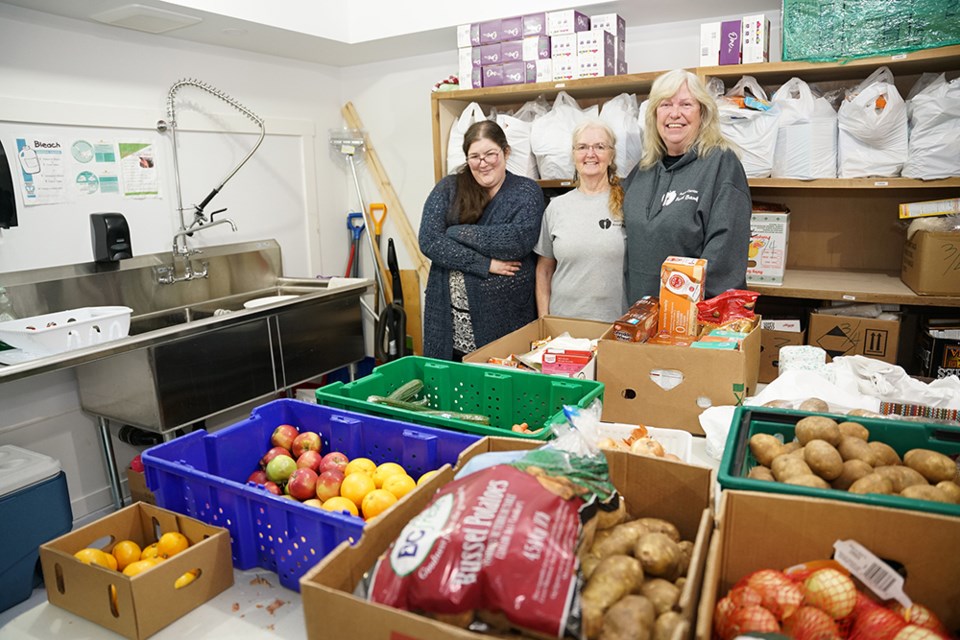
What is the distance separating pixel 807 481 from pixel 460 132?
9.01 feet

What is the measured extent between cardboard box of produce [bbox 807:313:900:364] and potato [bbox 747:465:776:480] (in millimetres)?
1879

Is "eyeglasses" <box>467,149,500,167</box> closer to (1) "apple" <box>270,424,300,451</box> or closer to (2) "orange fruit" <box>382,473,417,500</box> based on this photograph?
(1) "apple" <box>270,424,300,451</box>

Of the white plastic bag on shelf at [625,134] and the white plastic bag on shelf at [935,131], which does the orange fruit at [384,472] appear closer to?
the white plastic bag on shelf at [625,134]

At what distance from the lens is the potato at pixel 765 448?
1.19m

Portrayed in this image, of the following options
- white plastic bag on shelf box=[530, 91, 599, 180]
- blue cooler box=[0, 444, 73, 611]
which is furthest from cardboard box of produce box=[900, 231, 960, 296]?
blue cooler box=[0, 444, 73, 611]

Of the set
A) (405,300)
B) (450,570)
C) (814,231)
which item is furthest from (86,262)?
(814,231)

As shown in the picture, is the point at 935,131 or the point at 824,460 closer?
the point at 824,460

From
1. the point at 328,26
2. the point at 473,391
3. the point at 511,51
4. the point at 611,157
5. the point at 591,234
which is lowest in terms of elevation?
the point at 473,391

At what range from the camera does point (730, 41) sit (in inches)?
110

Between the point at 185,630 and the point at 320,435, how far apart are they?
0.53 meters

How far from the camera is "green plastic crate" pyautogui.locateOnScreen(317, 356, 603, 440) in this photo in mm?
1614

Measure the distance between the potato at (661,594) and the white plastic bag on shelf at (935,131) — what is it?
2.33m

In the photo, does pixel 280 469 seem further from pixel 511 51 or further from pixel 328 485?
pixel 511 51

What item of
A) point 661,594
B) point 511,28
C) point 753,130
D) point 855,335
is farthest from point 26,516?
point 855,335
